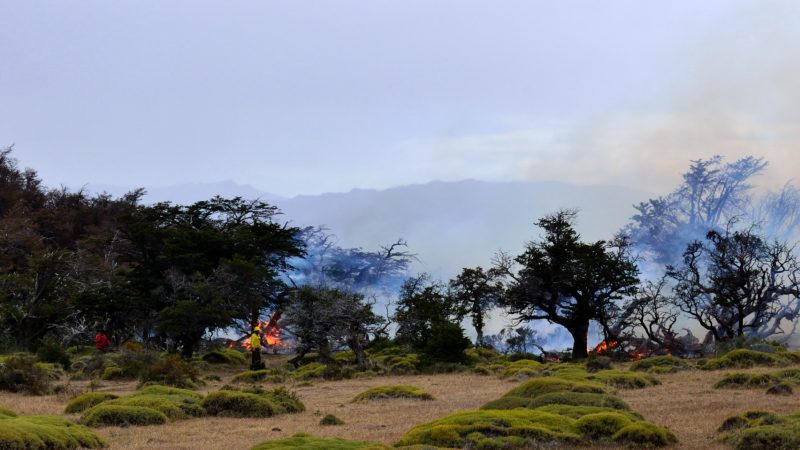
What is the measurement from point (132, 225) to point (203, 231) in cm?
469

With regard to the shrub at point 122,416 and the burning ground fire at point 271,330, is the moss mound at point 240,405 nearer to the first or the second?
the shrub at point 122,416

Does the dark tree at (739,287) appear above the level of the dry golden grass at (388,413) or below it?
above

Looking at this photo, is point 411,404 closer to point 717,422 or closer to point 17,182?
point 717,422

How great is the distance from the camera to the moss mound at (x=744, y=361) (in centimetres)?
3325

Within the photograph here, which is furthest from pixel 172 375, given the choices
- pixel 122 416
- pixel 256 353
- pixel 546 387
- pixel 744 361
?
pixel 744 361

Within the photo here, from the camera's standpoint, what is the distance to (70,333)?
54.7 m

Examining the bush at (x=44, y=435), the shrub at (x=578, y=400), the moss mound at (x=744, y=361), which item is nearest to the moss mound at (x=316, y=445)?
the bush at (x=44, y=435)

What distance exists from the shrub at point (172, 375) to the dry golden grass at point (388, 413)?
1.11 m

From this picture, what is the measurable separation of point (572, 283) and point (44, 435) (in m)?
36.2

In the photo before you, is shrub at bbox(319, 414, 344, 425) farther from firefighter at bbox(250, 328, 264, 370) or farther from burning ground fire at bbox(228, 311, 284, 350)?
burning ground fire at bbox(228, 311, 284, 350)

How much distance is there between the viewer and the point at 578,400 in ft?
60.7

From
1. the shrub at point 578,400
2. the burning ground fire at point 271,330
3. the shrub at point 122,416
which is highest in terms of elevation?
the burning ground fire at point 271,330

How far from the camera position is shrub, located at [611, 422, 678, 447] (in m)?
14.7

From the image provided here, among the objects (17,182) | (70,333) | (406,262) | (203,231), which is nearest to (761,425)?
(203,231)
